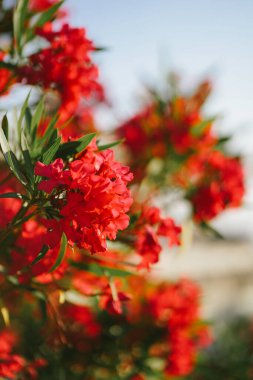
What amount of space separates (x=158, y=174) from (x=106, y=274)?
107 centimetres

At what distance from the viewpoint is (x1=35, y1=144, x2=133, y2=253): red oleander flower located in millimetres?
738

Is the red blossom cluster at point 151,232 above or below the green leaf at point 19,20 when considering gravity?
below

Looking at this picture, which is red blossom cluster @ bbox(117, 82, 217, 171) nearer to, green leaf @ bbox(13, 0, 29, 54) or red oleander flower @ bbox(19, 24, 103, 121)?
red oleander flower @ bbox(19, 24, 103, 121)

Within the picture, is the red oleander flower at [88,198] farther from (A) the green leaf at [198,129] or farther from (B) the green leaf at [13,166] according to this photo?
(A) the green leaf at [198,129]

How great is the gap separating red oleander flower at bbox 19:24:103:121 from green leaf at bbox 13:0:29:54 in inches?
2.2

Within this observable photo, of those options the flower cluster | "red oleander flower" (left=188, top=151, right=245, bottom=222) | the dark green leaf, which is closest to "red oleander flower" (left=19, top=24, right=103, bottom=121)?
the dark green leaf

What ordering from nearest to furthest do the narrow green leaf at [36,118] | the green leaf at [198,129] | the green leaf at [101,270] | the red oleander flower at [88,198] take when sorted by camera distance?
the red oleander flower at [88,198]
the narrow green leaf at [36,118]
the green leaf at [101,270]
the green leaf at [198,129]

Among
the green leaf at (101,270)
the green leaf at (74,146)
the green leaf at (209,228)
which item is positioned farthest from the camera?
the green leaf at (209,228)

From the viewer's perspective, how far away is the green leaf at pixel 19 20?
1.17 m

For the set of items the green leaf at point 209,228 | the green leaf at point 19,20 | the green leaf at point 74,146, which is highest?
the green leaf at point 19,20

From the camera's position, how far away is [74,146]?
867mm

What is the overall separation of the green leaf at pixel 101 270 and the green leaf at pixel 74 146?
43 cm

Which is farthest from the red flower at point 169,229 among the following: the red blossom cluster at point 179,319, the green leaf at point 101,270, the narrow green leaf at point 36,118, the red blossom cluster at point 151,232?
the red blossom cluster at point 179,319

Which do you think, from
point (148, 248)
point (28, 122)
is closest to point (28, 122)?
point (28, 122)
